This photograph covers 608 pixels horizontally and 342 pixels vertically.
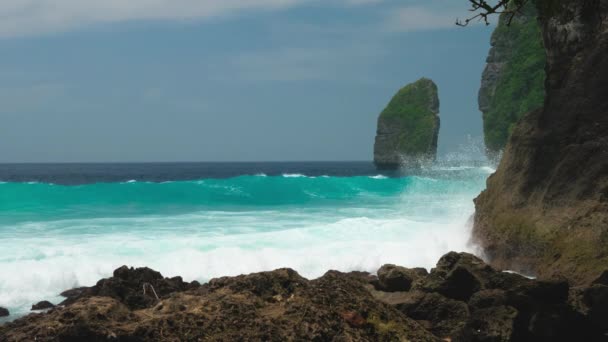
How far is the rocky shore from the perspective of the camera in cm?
484

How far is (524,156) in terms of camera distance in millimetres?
12539

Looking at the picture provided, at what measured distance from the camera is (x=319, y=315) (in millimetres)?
4965

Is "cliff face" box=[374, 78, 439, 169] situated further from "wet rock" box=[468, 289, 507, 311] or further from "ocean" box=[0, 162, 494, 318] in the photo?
"wet rock" box=[468, 289, 507, 311]

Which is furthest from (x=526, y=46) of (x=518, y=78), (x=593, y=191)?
(x=593, y=191)

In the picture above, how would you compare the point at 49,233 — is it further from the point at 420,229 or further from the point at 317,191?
the point at 317,191

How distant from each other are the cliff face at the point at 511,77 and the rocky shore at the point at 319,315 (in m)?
63.3

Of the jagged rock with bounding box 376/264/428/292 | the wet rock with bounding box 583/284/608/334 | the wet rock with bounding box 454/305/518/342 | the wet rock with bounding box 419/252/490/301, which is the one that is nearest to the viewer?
the wet rock with bounding box 454/305/518/342

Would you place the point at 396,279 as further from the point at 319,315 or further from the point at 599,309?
the point at 319,315

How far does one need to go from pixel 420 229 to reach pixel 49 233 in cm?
1030

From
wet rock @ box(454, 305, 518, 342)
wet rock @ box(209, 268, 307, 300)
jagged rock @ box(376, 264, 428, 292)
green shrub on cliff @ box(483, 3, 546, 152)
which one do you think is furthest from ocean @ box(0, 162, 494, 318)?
green shrub on cliff @ box(483, 3, 546, 152)

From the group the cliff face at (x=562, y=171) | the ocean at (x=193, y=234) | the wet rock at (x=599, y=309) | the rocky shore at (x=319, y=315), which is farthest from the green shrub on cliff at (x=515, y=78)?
the rocky shore at (x=319, y=315)

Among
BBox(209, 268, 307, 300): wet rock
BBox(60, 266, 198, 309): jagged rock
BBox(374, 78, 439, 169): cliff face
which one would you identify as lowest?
BBox(60, 266, 198, 309): jagged rock

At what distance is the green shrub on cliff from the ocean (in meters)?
40.2

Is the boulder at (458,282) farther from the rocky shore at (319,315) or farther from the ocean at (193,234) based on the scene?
the ocean at (193,234)
